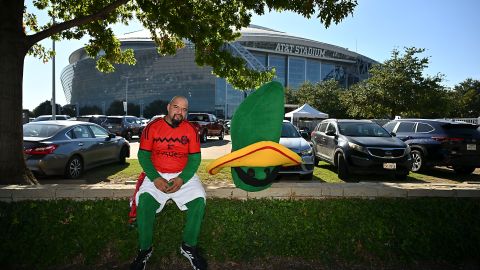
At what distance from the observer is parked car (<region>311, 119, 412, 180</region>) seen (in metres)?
8.03

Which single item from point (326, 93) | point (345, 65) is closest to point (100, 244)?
point (326, 93)

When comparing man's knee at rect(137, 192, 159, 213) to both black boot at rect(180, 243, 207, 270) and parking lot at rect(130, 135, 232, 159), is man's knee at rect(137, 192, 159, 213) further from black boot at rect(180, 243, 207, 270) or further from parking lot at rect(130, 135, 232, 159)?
parking lot at rect(130, 135, 232, 159)

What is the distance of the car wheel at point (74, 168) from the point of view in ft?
26.0

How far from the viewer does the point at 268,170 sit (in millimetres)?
3420

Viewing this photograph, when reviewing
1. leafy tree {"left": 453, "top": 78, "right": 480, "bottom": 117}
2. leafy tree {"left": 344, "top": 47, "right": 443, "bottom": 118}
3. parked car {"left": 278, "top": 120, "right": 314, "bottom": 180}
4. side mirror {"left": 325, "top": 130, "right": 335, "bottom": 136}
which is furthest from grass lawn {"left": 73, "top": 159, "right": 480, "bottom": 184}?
leafy tree {"left": 453, "top": 78, "right": 480, "bottom": 117}

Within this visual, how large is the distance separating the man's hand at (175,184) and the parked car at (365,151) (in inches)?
237

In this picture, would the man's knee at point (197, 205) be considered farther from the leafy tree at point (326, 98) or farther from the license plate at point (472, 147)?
the leafy tree at point (326, 98)

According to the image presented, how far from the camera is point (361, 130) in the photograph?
940 centimetres

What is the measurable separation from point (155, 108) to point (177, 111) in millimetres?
81097

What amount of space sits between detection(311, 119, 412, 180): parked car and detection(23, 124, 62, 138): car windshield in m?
7.19

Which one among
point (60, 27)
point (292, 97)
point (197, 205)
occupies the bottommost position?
point (197, 205)

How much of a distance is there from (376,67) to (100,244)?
3291 cm

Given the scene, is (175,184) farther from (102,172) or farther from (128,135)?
(128,135)

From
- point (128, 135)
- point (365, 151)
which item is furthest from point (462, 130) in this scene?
point (128, 135)
